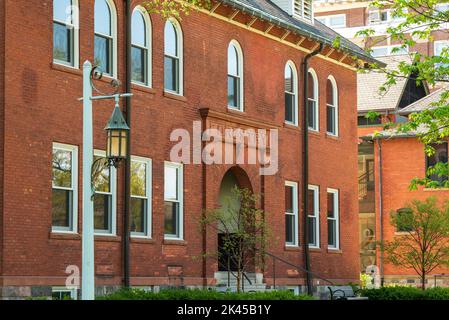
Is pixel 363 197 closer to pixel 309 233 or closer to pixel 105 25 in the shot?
pixel 309 233

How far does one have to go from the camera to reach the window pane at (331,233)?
110 feet

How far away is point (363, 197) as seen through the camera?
2045 inches

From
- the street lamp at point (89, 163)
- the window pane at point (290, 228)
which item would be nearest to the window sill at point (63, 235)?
the street lamp at point (89, 163)

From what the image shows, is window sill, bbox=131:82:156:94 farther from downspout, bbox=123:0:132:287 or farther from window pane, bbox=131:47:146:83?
downspout, bbox=123:0:132:287

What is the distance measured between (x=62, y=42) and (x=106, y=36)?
59.7 inches

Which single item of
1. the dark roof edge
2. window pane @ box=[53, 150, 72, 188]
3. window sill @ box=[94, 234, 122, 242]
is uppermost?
the dark roof edge

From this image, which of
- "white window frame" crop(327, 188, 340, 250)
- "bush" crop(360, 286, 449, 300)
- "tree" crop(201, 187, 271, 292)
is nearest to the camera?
"tree" crop(201, 187, 271, 292)

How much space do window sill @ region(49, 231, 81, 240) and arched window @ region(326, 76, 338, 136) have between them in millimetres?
13703

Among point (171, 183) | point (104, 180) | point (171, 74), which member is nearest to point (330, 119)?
point (171, 74)

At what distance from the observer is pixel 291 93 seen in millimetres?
Result: 31562

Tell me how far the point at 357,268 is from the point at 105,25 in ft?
49.5

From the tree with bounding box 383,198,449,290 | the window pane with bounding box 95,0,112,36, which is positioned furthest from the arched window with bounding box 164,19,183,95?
the tree with bounding box 383,198,449,290

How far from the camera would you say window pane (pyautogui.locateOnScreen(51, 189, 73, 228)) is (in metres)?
21.9

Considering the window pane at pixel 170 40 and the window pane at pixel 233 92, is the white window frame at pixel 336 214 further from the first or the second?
the window pane at pixel 170 40
